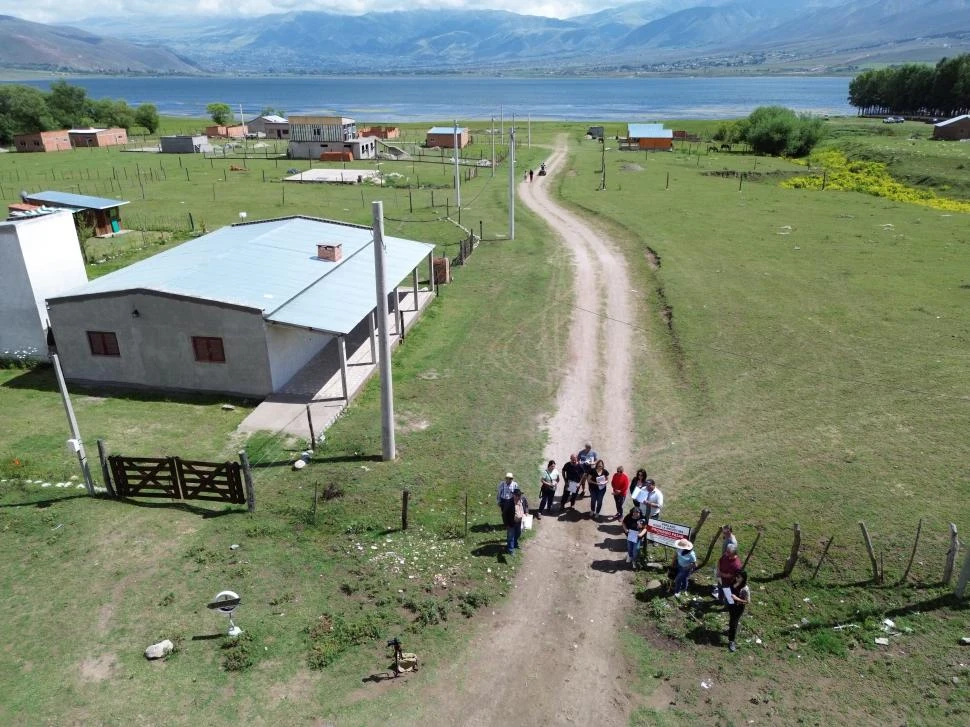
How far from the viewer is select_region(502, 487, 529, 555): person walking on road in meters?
14.9

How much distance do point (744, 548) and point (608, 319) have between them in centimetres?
1632

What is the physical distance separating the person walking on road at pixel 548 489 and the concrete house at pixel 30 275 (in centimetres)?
2002

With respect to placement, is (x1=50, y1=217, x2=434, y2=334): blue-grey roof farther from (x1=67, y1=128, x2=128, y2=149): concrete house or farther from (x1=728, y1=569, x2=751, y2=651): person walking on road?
(x1=67, y1=128, x2=128, y2=149): concrete house

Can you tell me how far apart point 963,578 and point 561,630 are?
26.4 feet

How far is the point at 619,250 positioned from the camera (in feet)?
139

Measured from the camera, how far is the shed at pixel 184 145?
9969cm

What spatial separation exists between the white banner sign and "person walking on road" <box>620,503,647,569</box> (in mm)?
148

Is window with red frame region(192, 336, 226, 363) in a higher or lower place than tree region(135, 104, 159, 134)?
lower

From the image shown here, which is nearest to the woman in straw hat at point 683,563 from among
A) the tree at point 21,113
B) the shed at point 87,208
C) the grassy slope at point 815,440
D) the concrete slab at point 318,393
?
the grassy slope at point 815,440

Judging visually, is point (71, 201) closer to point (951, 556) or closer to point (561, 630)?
point (561, 630)

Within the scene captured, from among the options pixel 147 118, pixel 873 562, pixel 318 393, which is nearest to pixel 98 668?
pixel 318 393

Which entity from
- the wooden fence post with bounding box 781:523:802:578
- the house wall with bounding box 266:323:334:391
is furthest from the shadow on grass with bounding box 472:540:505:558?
the house wall with bounding box 266:323:334:391

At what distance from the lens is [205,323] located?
73.5 ft

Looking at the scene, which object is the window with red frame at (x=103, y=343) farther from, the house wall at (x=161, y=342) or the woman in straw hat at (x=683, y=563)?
the woman in straw hat at (x=683, y=563)
